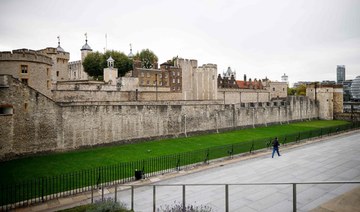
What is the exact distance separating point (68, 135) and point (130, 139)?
611cm

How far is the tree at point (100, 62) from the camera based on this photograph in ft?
184

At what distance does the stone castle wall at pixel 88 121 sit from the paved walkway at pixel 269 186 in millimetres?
11040

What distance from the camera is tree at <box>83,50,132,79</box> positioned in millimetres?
56091

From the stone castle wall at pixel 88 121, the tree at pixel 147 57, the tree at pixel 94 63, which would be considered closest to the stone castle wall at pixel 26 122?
the stone castle wall at pixel 88 121

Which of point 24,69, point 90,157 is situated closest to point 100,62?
point 24,69

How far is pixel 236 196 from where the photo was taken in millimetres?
10320

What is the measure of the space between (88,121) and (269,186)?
17995mm

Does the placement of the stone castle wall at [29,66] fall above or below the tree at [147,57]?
below

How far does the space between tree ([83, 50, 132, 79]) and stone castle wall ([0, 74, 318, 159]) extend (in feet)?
98.4

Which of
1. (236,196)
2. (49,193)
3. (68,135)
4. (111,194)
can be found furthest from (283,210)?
(68,135)

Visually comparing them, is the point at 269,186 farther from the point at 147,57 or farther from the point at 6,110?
the point at 147,57

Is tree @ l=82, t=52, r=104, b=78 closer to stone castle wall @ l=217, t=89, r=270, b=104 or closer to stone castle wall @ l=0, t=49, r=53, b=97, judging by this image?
stone castle wall @ l=217, t=89, r=270, b=104

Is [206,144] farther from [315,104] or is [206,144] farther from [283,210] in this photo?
[315,104]

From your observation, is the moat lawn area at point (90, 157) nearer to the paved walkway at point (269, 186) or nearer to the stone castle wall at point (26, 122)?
the stone castle wall at point (26, 122)
